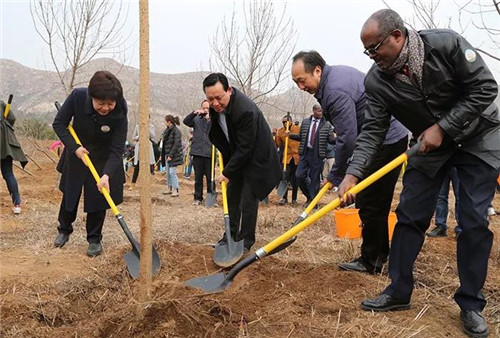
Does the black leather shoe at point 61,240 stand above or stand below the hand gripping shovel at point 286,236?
below

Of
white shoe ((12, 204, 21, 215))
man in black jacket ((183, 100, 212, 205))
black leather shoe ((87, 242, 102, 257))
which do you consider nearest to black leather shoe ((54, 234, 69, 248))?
black leather shoe ((87, 242, 102, 257))

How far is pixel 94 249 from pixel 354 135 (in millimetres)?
2570

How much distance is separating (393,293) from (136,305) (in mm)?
1465

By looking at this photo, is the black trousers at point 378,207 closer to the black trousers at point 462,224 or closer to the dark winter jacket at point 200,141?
the black trousers at point 462,224

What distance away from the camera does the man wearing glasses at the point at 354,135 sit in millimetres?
3242

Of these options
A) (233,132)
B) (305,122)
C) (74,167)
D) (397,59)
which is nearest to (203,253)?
(233,132)

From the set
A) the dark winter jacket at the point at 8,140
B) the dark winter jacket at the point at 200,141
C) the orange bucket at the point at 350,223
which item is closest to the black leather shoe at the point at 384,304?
the orange bucket at the point at 350,223

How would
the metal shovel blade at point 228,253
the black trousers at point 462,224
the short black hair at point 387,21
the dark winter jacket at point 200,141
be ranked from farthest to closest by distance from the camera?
the dark winter jacket at point 200,141, the metal shovel blade at point 228,253, the black trousers at point 462,224, the short black hair at point 387,21

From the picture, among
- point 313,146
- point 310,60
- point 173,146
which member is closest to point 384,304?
point 310,60

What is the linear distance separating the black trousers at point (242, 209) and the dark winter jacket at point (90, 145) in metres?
1.05

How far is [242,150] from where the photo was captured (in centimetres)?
405

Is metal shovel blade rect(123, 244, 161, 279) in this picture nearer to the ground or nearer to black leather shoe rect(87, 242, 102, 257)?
the ground

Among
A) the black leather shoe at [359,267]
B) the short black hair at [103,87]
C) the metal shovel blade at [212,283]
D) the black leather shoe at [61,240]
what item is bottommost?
the black leather shoe at [61,240]

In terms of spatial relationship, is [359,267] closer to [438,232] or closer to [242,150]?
[242,150]
